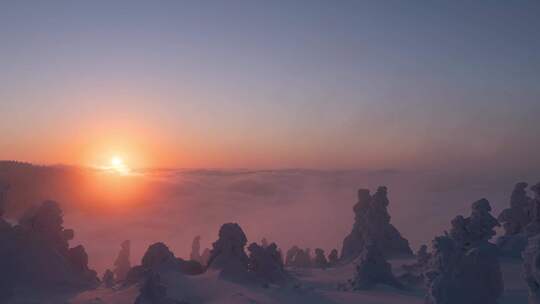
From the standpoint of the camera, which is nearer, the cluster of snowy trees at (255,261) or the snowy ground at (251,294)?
the cluster of snowy trees at (255,261)

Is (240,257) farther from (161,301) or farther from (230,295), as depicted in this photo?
(161,301)

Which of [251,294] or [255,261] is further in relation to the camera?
[255,261]

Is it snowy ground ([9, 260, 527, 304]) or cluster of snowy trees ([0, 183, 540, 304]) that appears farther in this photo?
snowy ground ([9, 260, 527, 304])

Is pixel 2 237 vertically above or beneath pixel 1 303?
above

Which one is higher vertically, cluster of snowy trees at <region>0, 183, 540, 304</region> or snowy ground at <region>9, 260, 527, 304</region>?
cluster of snowy trees at <region>0, 183, 540, 304</region>

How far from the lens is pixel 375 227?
89688 mm

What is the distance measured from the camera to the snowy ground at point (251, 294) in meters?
52.1

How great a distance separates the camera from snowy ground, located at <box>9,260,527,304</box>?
52062 millimetres

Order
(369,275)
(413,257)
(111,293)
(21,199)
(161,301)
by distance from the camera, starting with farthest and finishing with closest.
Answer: (21,199) < (413,257) < (369,275) < (111,293) < (161,301)

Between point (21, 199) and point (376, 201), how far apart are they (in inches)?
2870

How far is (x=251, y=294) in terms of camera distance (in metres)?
53.2

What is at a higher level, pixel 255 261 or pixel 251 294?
pixel 255 261

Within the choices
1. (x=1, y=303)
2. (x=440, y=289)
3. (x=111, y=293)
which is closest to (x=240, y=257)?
(x=111, y=293)

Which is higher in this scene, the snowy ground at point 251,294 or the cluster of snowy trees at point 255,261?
the cluster of snowy trees at point 255,261
